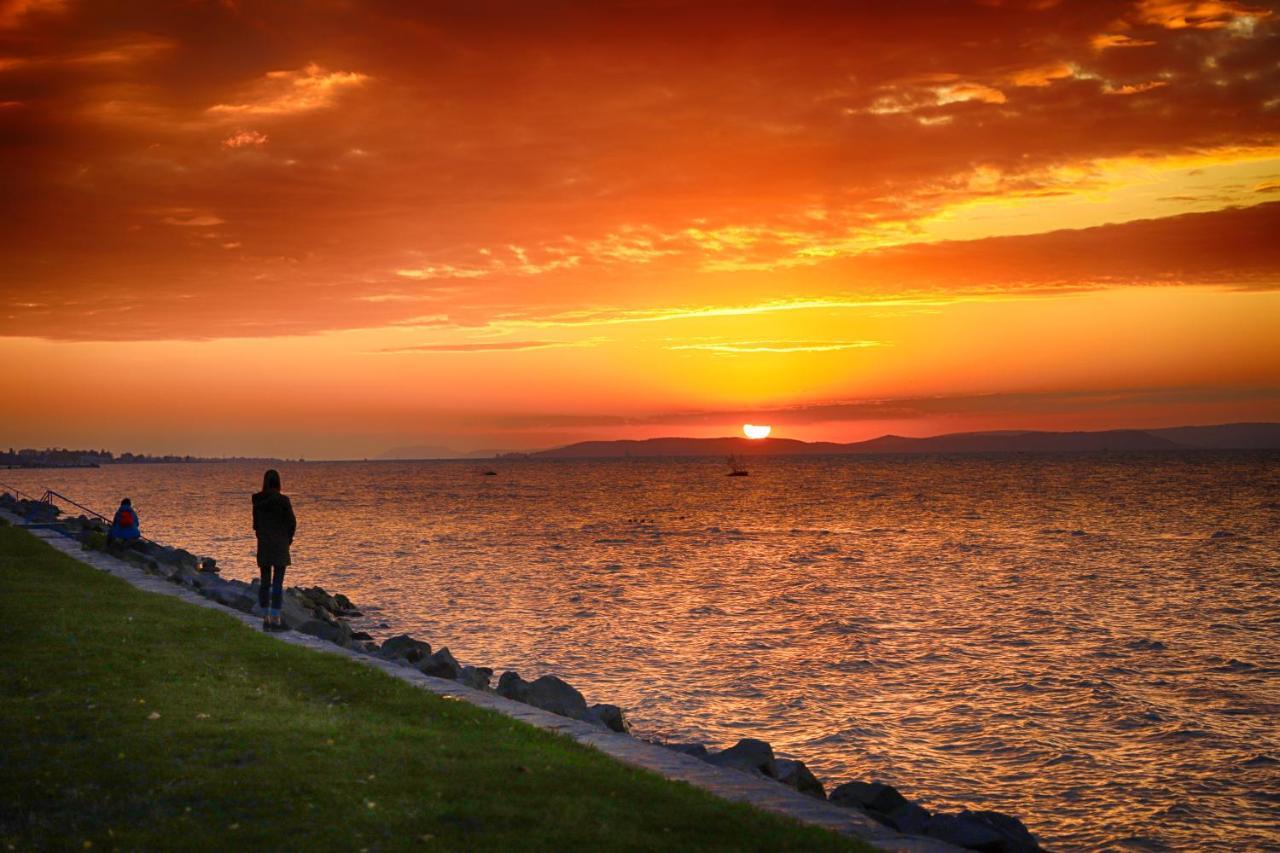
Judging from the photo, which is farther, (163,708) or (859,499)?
(859,499)

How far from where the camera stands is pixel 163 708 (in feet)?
40.3

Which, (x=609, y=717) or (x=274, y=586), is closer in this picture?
(x=609, y=717)

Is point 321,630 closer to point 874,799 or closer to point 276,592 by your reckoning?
point 276,592

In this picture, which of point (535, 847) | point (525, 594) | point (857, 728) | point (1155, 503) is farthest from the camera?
point (1155, 503)

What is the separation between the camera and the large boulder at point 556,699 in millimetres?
17578

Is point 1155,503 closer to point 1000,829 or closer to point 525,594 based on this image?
point 525,594

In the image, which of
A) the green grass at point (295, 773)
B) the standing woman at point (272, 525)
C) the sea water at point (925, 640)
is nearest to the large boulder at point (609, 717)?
the sea water at point (925, 640)

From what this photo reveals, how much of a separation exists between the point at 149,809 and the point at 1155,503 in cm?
11279

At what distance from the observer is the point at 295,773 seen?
9.97m

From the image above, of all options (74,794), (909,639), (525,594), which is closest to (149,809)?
(74,794)

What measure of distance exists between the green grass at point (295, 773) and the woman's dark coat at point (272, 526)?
4172 millimetres

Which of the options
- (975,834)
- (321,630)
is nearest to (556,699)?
(321,630)

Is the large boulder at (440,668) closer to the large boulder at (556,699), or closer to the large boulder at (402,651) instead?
the large boulder at (556,699)

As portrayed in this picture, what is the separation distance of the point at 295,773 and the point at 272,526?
33.4ft
